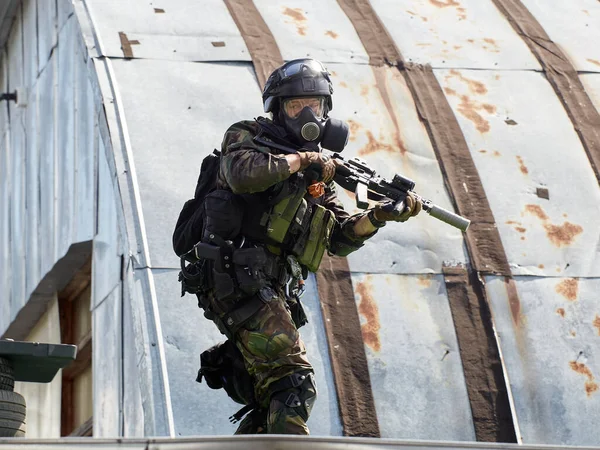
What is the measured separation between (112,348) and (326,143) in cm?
393

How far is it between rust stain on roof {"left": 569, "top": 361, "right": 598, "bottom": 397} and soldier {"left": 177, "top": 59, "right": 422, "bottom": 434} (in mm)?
3062

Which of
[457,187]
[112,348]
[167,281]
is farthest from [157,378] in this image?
[457,187]

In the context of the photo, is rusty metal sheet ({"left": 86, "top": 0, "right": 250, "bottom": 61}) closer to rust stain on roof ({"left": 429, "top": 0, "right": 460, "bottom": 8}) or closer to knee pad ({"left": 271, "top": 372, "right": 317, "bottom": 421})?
rust stain on roof ({"left": 429, "top": 0, "right": 460, "bottom": 8})

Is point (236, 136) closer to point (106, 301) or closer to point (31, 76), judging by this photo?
point (106, 301)

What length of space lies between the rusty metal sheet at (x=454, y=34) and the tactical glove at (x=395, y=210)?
4758mm

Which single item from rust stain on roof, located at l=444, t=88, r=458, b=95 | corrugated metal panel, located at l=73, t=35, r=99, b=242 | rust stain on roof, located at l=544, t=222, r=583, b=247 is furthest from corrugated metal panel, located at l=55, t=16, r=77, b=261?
rust stain on roof, located at l=544, t=222, r=583, b=247

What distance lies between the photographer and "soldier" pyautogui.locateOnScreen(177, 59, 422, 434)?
762 cm

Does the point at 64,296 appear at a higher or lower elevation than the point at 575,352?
higher

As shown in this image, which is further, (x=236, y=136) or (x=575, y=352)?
(x=575, y=352)

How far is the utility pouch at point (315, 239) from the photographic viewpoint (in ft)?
26.1

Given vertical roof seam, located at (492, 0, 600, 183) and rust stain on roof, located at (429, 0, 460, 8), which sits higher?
rust stain on roof, located at (429, 0, 460, 8)

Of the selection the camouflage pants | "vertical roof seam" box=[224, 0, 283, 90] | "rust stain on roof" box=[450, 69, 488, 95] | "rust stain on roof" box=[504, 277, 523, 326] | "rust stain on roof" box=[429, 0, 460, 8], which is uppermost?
"rust stain on roof" box=[429, 0, 460, 8]

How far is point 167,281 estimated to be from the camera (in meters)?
10.1

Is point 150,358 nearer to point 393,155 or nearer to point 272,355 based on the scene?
point 272,355
